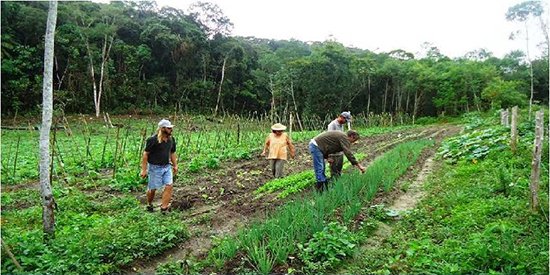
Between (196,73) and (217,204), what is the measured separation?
1381 inches

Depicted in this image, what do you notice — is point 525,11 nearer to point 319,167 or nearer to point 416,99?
point 416,99

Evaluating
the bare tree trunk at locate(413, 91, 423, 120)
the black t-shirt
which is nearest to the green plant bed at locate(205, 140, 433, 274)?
the black t-shirt

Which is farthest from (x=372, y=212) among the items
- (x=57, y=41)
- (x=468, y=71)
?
(x=468, y=71)

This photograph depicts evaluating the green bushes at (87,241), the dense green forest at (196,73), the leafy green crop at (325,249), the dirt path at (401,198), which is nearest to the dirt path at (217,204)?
the dirt path at (401,198)

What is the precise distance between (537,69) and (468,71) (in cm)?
1305

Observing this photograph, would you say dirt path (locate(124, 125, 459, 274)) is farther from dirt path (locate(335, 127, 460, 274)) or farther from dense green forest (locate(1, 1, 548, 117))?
dense green forest (locate(1, 1, 548, 117))

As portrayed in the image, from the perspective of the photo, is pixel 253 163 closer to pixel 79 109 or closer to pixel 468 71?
pixel 79 109

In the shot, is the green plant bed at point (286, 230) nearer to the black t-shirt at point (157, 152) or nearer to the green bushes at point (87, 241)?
the green bushes at point (87, 241)

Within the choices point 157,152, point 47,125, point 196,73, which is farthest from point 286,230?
point 196,73

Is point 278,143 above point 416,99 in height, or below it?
below

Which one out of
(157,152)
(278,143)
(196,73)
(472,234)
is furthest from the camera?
(196,73)

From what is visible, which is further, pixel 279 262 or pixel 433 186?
pixel 433 186

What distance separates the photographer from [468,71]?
139 feet

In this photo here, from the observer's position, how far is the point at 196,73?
135ft
